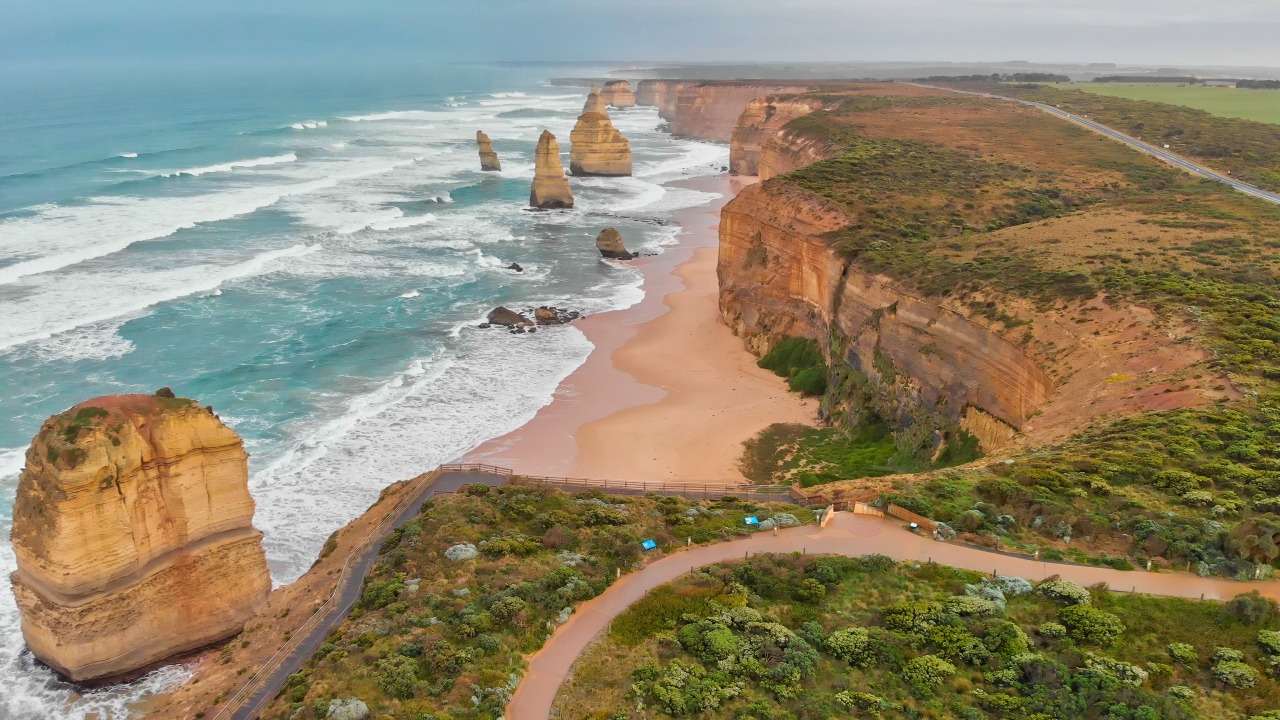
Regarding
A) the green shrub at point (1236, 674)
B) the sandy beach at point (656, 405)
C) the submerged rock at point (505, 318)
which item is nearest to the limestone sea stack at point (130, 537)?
the sandy beach at point (656, 405)

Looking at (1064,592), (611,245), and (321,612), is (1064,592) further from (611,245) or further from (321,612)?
(611,245)

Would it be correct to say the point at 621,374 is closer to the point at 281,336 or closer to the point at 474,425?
the point at 474,425

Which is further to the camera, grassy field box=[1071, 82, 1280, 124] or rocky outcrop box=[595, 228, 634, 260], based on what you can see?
grassy field box=[1071, 82, 1280, 124]

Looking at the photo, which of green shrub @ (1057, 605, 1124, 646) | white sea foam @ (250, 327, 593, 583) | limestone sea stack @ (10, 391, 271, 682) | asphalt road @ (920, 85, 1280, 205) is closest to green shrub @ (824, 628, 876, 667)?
green shrub @ (1057, 605, 1124, 646)

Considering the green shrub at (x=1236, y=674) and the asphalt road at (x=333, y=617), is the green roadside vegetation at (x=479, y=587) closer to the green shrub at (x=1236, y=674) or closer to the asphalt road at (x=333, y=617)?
the asphalt road at (x=333, y=617)

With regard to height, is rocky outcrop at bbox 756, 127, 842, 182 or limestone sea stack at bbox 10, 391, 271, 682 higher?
rocky outcrop at bbox 756, 127, 842, 182

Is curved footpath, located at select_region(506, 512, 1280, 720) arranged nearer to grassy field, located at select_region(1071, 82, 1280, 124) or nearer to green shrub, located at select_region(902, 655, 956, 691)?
green shrub, located at select_region(902, 655, 956, 691)

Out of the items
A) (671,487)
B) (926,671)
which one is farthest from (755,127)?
(926,671)
